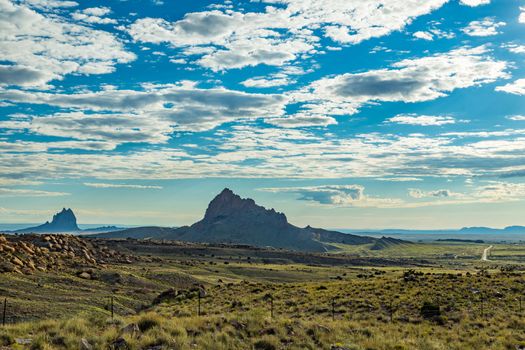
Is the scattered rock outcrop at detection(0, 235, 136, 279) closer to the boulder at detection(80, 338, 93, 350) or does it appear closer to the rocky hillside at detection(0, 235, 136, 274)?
the rocky hillside at detection(0, 235, 136, 274)

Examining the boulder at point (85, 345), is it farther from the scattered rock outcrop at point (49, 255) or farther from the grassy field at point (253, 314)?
the scattered rock outcrop at point (49, 255)

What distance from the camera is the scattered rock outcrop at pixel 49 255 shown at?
183 feet

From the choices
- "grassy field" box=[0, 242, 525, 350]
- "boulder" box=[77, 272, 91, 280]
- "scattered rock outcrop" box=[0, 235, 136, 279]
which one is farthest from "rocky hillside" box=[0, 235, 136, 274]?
"boulder" box=[77, 272, 91, 280]

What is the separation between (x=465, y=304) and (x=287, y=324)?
23707 mm

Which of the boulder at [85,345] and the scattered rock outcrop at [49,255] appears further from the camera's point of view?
the scattered rock outcrop at [49,255]

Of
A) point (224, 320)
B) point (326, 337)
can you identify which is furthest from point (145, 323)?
point (326, 337)

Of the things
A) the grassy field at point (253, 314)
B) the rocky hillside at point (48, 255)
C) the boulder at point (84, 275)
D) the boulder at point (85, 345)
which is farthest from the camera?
the boulder at point (84, 275)

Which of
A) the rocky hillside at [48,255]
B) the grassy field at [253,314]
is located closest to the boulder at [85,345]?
the grassy field at [253,314]

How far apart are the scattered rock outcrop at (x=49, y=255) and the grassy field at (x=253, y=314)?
2.72 meters

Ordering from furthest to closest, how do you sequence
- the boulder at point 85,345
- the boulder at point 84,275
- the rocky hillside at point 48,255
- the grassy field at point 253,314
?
the boulder at point 84,275, the rocky hillside at point 48,255, the grassy field at point 253,314, the boulder at point 85,345

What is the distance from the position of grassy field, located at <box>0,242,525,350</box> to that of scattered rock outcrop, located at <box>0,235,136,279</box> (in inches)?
107

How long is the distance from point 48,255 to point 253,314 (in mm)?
49858

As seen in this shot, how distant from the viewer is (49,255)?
68.1 m

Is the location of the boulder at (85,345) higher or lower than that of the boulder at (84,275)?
higher
